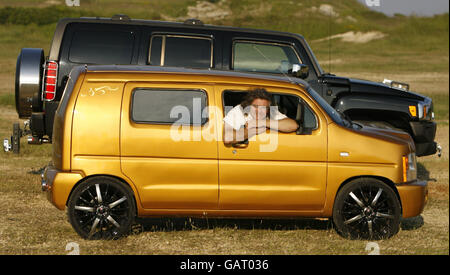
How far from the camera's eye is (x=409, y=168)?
29.0ft

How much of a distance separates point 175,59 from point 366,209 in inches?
141

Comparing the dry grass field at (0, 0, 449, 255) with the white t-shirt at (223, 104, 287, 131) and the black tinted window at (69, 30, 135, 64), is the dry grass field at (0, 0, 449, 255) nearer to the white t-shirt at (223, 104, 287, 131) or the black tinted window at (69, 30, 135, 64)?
the white t-shirt at (223, 104, 287, 131)

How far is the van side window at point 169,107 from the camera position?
834 centimetres

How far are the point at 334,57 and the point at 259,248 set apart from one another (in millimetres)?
38707

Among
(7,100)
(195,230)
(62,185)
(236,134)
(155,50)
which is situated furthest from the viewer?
(7,100)

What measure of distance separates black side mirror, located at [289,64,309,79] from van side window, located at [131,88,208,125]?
2786 millimetres

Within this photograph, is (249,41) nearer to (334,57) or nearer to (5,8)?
(334,57)

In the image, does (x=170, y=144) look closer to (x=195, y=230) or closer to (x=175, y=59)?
(x=195, y=230)

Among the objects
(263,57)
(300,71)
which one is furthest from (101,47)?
(300,71)

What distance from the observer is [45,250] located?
26.6 feet

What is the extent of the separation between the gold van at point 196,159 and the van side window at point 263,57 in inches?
95.5

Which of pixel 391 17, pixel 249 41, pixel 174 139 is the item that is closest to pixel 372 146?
pixel 174 139

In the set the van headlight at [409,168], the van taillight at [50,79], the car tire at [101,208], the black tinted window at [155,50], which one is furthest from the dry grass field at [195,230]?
the black tinted window at [155,50]

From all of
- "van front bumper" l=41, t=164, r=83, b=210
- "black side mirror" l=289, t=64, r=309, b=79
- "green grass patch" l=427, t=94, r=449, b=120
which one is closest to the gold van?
"van front bumper" l=41, t=164, r=83, b=210
